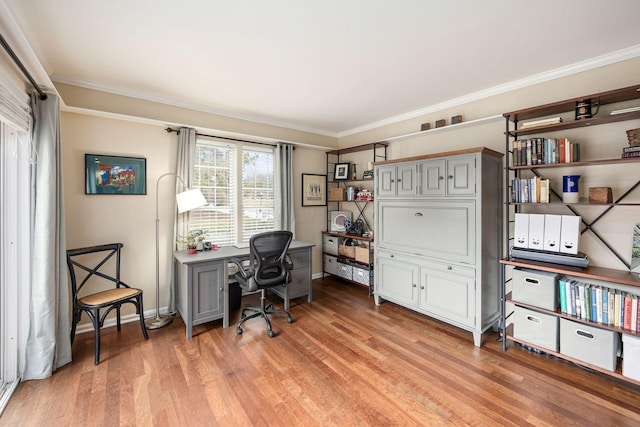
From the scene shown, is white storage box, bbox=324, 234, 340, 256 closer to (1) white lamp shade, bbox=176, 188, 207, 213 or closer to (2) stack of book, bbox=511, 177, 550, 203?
(1) white lamp shade, bbox=176, 188, 207, 213

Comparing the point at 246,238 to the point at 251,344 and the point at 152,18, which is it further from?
the point at 152,18

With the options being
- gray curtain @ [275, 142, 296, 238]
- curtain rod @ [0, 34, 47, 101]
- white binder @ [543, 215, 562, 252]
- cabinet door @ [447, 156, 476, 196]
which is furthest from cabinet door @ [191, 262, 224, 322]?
white binder @ [543, 215, 562, 252]

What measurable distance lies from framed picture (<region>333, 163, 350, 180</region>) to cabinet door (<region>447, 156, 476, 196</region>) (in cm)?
200

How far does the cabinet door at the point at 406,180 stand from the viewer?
3.16 meters

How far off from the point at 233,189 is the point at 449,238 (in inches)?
114

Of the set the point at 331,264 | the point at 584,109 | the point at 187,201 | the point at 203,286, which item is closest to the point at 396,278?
the point at 331,264

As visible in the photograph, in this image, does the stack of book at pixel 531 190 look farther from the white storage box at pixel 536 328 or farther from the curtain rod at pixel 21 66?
the curtain rod at pixel 21 66

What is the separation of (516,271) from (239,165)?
11.7 ft

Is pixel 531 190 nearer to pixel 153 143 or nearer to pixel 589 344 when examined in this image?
pixel 589 344

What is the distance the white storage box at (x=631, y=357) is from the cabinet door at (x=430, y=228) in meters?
1.12

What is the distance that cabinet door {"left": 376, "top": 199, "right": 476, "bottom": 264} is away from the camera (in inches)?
107

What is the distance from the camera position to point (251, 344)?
2.66 meters

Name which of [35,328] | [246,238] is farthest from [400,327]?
[35,328]

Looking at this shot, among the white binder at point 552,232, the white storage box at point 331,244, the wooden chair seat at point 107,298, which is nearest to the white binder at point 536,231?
the white binder at point 552,232
